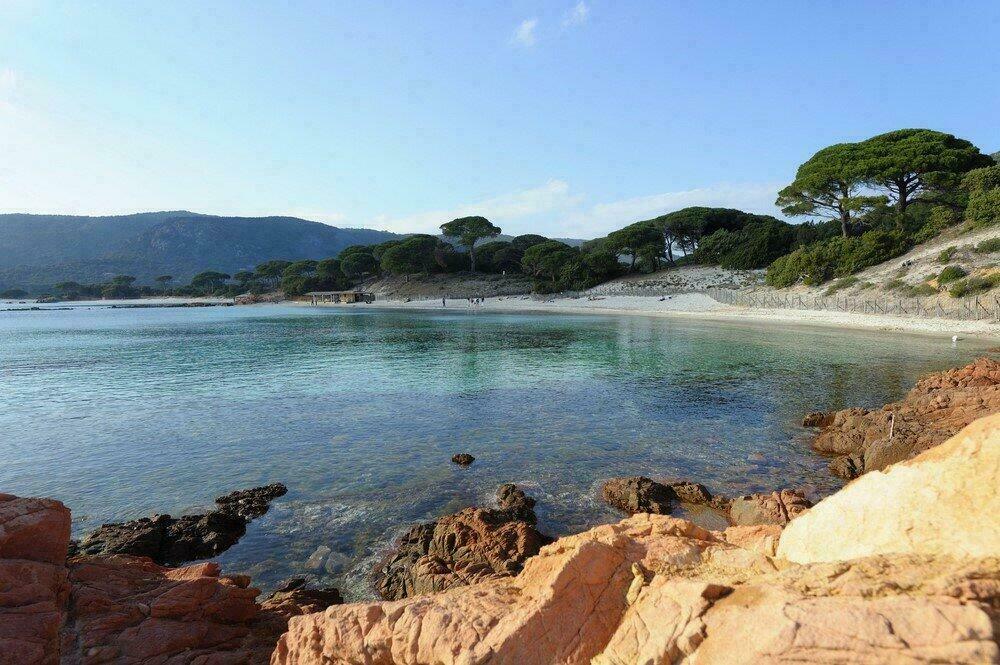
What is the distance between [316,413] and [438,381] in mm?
5912

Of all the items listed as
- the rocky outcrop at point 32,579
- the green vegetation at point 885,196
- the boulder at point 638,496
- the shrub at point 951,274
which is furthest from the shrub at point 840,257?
the rocky outcrop at point 32,579

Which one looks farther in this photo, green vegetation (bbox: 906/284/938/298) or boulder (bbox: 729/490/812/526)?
green vegetation (bbox: 906/284/938/298)

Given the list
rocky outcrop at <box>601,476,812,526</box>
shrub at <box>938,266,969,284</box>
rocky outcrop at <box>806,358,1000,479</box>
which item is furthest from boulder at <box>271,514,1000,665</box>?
shrub at <box>938,266,969,284</box>

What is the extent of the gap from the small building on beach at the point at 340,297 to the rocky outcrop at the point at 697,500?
9265 cm

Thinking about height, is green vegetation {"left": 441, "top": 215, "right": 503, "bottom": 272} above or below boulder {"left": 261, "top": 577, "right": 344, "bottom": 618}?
above

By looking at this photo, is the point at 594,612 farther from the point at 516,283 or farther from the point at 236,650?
the point at 516,283

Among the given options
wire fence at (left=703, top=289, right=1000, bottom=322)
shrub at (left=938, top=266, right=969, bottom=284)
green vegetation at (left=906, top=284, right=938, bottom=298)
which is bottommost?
wire fence at (left=703, top=289, right=1000, bottom=322)

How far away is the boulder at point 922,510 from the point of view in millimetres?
2859

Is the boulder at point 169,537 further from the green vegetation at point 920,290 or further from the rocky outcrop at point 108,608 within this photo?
the green vegetation at point 920,290

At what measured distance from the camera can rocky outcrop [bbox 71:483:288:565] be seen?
24.3ft

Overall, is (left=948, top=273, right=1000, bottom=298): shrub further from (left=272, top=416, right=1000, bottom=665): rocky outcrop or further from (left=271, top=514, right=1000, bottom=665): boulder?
(left=272, top=416, right=1000, bottom=665): rocky outcrop

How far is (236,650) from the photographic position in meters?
4.70

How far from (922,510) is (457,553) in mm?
5291

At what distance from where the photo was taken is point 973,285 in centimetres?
3191
